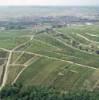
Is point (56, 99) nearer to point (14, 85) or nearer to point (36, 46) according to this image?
point (14, 85)

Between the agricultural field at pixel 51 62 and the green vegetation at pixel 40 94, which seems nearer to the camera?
the green vegetation at pixel 40 94

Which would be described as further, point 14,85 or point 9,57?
point 9,57

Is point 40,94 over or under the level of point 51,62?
over

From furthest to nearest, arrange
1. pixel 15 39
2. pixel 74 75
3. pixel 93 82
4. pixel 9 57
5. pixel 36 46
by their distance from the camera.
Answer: pixel 15 39 → pixel 36 46 → pixel 9 57 → pixel 74 75 → pixel 93 82

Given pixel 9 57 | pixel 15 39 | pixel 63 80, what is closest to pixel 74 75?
pixel 63 80

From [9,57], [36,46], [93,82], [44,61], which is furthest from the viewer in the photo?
[36,46]

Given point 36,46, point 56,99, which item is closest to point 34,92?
point 56,99

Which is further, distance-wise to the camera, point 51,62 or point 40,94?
point 51,62

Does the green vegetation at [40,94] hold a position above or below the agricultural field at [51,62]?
above
